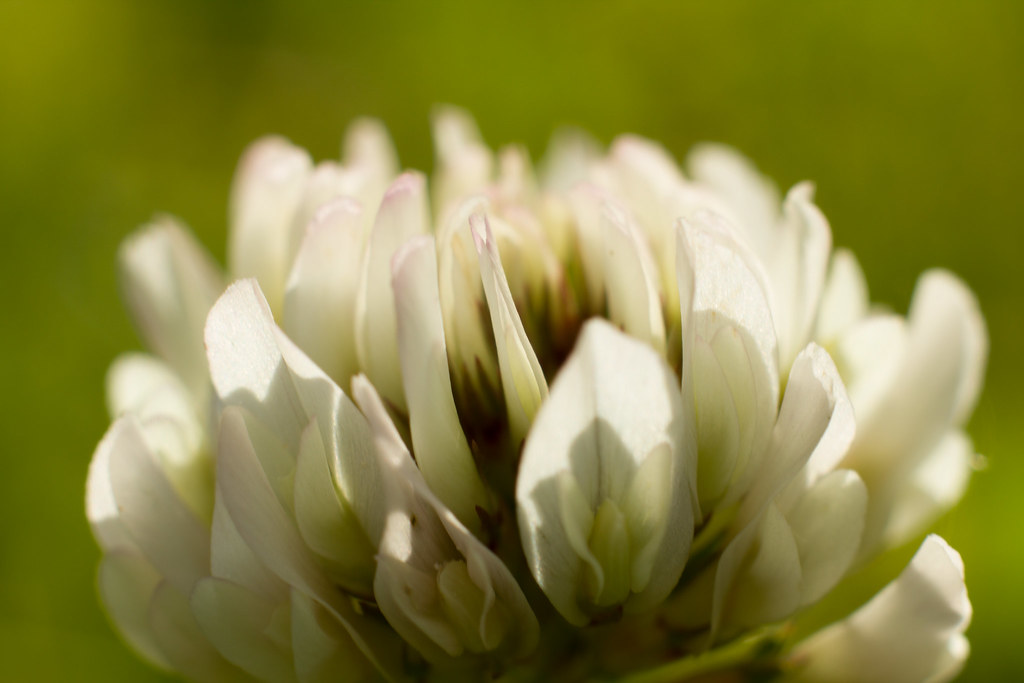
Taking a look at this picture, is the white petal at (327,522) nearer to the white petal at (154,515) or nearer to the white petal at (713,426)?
the white petal at (154,515)

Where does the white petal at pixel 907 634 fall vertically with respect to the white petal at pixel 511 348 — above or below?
below

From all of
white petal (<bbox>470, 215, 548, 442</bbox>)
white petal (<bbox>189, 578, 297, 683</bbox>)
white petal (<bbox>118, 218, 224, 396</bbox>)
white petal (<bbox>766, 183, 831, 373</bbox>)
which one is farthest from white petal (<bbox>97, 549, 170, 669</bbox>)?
white petal (<bbox>766, 183, 831, 373</bbox>)

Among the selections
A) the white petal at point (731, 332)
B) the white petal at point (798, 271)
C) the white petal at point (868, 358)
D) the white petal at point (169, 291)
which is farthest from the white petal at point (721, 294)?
the white petal at point (169, 291)

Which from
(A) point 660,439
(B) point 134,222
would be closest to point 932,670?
(A) point 660,439

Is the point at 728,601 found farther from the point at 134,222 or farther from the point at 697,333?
the point at 134,222

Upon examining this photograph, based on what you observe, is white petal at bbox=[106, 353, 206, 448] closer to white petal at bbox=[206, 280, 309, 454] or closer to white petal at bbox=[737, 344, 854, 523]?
white petal at bbox=[206, 280, 309, 454]

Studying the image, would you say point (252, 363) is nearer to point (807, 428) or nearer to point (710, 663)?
point (807, 428)
